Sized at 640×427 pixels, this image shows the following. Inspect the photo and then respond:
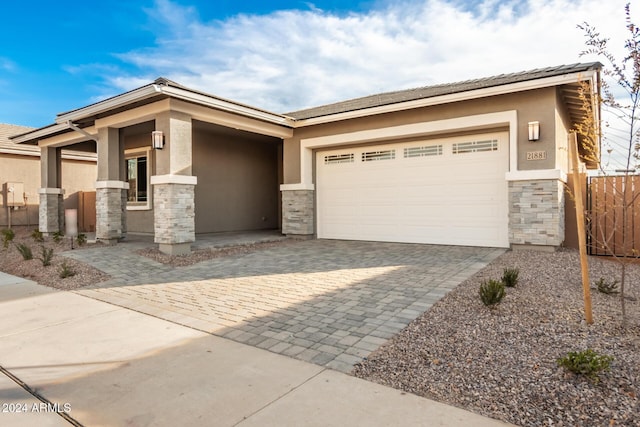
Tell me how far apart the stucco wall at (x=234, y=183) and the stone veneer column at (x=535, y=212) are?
361 inches

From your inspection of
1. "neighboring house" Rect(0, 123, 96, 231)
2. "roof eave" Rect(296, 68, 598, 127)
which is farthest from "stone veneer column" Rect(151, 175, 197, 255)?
"neighboring house" Rect(0, 123, 96, 231)

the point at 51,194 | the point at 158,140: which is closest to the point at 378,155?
the point at 158,140

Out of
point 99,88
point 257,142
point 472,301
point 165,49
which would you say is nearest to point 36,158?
point 99,88

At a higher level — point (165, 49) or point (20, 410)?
point (165, 49)

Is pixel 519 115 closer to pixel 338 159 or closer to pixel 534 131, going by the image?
pixel 534 131

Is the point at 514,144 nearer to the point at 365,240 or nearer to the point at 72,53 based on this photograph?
the point at 365,240

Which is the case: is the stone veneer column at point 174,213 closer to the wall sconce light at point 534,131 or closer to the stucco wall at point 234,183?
the stucco wall at point 234,183

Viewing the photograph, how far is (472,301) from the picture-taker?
15.5 feet

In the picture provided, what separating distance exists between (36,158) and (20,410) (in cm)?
1723

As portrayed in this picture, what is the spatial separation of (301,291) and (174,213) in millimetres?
4684

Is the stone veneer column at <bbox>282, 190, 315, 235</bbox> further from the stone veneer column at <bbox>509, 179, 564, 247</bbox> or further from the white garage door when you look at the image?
the stone veneer column at <bbox>509, 179, 564, 247</bbox>

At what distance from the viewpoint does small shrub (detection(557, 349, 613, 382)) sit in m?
2.70

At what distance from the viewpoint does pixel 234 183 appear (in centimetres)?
1404

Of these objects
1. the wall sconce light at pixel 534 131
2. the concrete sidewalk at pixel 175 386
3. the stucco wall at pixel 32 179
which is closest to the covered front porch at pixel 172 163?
the stucco wall at pixel 32 179
